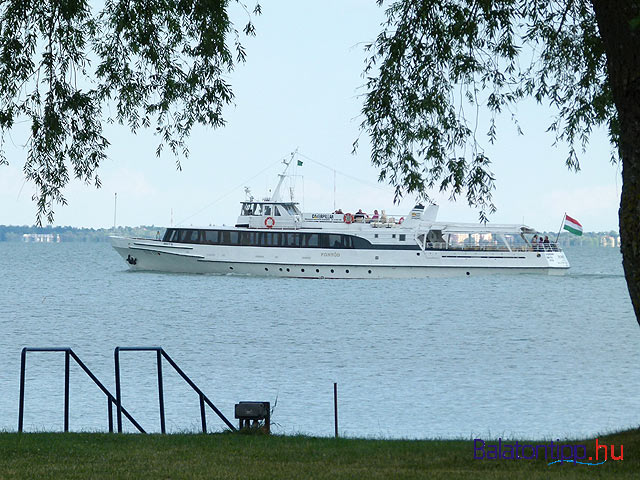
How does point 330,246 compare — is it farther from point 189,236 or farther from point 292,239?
point 189,236

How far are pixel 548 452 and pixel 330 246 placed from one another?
1902 inches

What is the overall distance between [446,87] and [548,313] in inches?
1658

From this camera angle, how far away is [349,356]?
32188 mm

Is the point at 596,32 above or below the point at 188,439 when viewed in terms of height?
above

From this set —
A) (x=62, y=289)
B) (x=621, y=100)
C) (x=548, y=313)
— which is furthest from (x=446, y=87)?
(x=62, y=289)

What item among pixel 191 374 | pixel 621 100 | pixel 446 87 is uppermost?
pixel 446 87

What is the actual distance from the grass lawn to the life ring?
46168 mm

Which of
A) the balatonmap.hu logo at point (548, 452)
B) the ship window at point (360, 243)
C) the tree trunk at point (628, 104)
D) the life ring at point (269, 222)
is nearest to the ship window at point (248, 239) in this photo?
the life ring at point (269, 222)

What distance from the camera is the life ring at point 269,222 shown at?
2199 inches

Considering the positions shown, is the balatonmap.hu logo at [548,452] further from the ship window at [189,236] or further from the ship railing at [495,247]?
the ship railing at [495,247]

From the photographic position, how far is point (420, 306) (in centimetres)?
5428

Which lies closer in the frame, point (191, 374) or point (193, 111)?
point (193, 111)

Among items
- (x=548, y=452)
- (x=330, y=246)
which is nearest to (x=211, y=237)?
(x=330, y=246)

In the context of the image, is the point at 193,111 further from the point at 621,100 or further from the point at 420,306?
the point at 420,306
